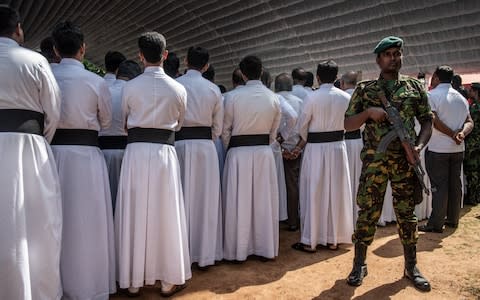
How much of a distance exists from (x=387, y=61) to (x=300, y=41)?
985cm

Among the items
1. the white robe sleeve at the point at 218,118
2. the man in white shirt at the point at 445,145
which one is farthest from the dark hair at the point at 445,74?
the white robe sleeve at the point at 218,118

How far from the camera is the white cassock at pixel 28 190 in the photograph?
239 cm

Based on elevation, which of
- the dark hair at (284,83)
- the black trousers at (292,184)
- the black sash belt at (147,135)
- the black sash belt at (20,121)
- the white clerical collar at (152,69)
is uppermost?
the dark hair at (284,83)

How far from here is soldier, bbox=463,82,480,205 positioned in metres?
6.33

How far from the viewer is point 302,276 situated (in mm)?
3564

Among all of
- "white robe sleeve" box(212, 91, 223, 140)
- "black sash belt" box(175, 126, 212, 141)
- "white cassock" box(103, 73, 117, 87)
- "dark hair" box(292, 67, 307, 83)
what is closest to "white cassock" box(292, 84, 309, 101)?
"dark hair" box(292, 67, 307, 83)

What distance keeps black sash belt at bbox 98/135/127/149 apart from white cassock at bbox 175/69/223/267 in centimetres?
51

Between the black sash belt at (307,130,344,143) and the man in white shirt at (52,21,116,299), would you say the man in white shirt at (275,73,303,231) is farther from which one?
the man in white shirt at (52,21,116,299)

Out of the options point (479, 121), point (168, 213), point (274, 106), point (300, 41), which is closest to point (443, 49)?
point (479, 121)

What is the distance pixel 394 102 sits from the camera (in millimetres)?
3152

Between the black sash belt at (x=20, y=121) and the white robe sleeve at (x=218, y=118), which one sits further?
the white robe sleeve at (x=218, y=118)

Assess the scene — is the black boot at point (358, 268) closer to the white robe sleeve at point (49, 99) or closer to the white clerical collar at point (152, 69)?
the white clerical collar at point (152, 69)

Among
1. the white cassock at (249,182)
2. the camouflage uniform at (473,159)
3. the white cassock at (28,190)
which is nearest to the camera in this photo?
the white cassock at (28,190)

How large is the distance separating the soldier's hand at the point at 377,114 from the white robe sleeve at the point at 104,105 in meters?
1.98
